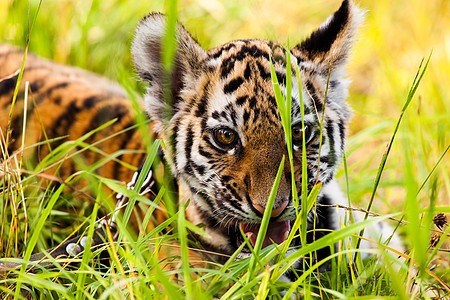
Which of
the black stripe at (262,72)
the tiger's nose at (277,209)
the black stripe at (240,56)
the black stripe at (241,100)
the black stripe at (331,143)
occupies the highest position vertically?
the black stripe at (240,56)

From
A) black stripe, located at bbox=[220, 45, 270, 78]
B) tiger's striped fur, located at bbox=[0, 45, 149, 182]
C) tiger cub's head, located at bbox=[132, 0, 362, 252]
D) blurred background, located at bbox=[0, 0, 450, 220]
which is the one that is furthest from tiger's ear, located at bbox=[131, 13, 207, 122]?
blurred background, located at bbox=[0, 0, 450, 220]

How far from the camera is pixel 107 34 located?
4.69 meters

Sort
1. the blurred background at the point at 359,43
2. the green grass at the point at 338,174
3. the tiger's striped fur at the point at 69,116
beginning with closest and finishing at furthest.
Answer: the green grass at the point at 338,174 → the tiger's striped fur at the point at 69,116 → the blurred background at the point at 359,43

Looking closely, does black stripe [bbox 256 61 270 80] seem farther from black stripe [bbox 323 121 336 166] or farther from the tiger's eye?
black stripe [bbox 323 121 336 166]

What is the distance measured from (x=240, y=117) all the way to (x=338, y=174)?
1.65 meters

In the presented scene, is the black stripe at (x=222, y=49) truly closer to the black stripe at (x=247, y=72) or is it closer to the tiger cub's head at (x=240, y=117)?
the tiger cub's head at (x=240, y=117)

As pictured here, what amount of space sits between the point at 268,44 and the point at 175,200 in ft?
3.05

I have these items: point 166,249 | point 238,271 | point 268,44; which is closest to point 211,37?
point 268,44

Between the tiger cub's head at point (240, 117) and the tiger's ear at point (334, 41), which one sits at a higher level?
the tiger's ear at point (334, 41)

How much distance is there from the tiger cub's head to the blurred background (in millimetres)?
1109

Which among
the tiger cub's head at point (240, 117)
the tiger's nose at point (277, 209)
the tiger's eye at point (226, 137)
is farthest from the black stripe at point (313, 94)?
the tiger's nose at point (277, 209)

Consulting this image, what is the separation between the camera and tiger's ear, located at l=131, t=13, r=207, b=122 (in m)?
2.32

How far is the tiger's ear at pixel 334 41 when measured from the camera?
240 cm

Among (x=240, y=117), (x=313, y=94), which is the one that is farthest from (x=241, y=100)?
(x=313, y=94)
